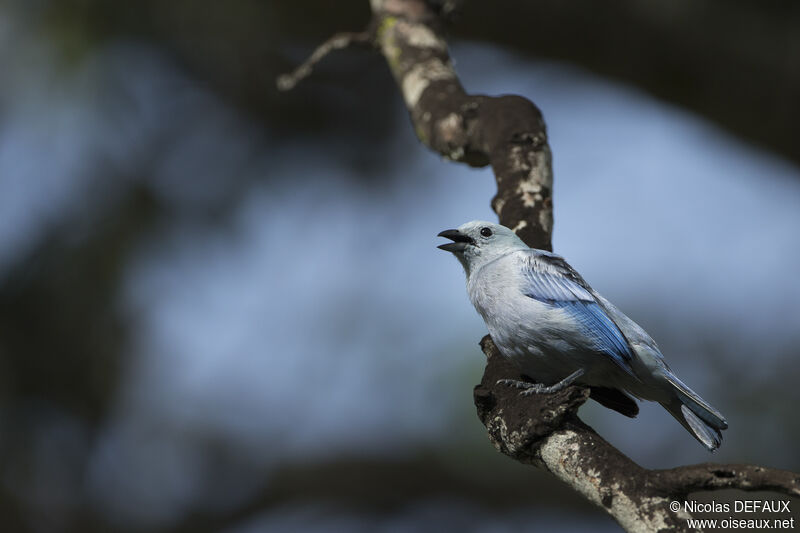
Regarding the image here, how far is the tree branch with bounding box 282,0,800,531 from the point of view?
1.93 m

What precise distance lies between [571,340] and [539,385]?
219mm

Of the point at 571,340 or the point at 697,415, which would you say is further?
the point at 697,415

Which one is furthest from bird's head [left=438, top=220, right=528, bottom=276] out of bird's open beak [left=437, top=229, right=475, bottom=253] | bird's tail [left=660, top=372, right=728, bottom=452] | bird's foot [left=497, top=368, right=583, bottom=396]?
bird's tail [left=660, top=372, right=728, bottom=452]

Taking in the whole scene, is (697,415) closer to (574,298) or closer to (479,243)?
(574,298)

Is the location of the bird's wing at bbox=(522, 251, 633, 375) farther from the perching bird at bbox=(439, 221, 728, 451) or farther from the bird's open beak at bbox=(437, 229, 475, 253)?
the bird's open beak at bbox=(437, 229, 475, 253)

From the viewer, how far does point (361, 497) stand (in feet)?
21.7

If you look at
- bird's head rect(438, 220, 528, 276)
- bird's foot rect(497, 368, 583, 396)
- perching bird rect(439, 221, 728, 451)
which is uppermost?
bird's head rect(438, 220, 528, 276)

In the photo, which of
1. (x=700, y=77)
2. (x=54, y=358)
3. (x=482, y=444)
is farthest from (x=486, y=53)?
(x=54, y=358)

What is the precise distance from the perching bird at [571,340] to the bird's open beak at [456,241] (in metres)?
0.27

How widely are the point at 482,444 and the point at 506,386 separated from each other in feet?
14.0

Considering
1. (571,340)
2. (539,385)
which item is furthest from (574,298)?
(539,385)

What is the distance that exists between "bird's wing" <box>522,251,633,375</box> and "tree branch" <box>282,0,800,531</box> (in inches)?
11.0

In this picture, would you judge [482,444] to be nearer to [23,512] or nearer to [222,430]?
[222,430]

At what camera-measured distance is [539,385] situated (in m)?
2.78
